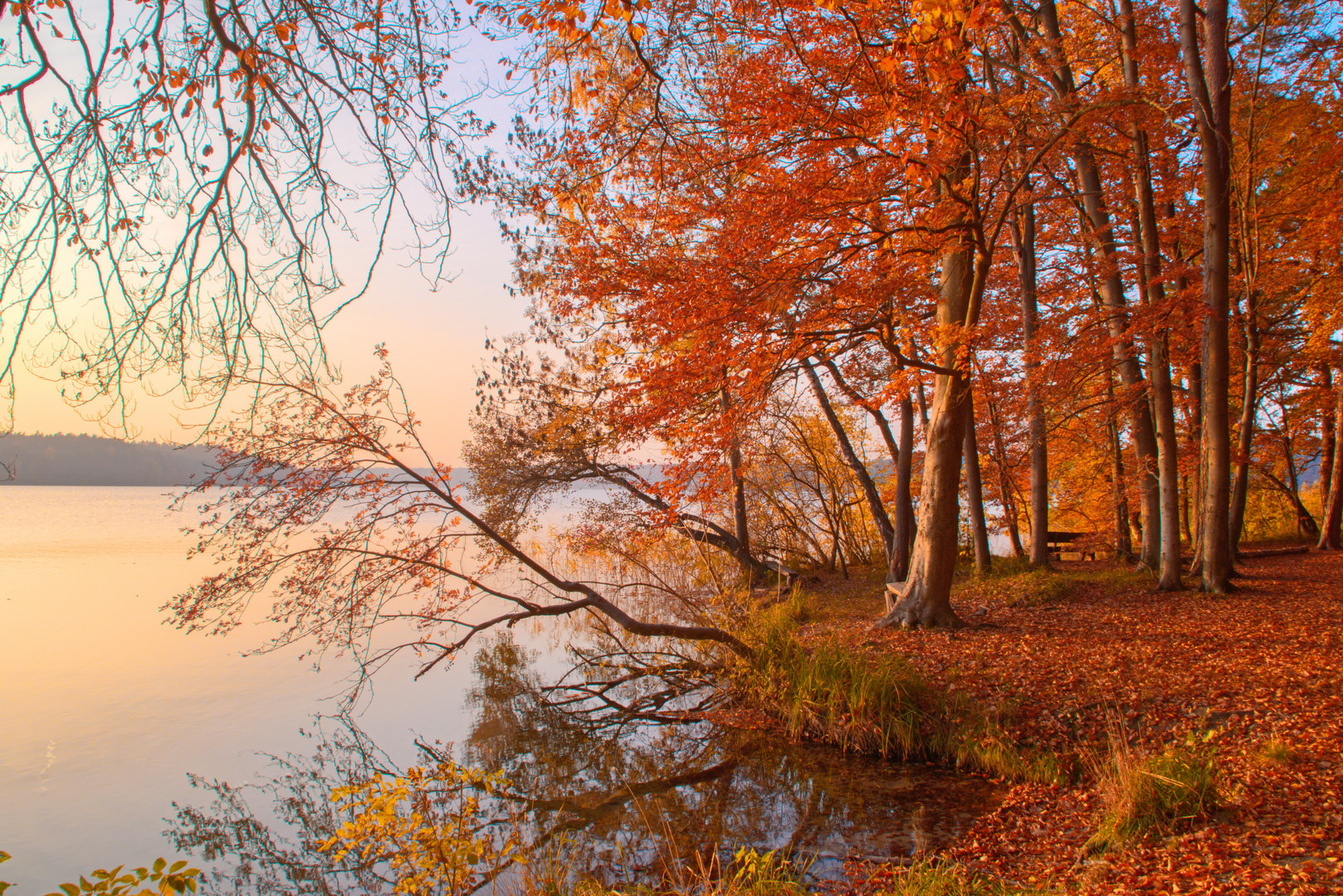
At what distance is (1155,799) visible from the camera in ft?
12.1

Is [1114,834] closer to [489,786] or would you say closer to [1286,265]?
[489,786]

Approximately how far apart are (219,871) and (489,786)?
2.60 meters

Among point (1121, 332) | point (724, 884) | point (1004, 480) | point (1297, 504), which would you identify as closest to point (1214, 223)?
point (1121, 332)

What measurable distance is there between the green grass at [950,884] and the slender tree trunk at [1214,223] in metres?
6.58

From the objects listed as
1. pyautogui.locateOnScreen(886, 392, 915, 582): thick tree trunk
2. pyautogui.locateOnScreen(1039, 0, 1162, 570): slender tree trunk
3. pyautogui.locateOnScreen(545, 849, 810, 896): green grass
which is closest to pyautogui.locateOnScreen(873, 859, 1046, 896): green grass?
pyautogui.locateOnScreen(545, 849, 810, 896): green grass

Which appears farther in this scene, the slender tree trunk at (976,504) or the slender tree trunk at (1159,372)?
the slender tree trunk at (976,504)

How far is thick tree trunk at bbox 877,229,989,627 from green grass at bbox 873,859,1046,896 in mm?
4642

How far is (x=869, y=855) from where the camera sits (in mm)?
4430

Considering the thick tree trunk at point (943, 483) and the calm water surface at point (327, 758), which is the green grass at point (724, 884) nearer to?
the calm water surface at point (327, 758)

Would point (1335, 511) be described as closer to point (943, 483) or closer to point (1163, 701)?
point (943, 483)

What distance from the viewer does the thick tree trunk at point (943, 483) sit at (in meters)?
7.77

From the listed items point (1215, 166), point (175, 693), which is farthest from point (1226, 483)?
point (175, 693)

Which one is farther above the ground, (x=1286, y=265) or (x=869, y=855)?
(x=1286, y=265)

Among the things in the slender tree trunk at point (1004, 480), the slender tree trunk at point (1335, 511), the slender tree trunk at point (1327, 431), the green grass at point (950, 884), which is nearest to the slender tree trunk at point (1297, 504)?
the slender tree trunk at point (1327, 431)
